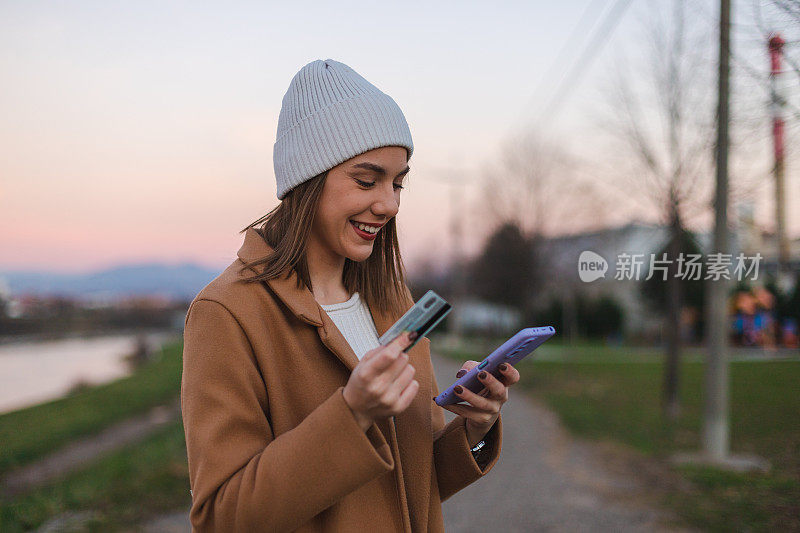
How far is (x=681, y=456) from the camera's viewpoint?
7250mm

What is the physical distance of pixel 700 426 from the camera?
29.3 ft

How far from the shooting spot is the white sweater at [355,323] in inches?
69.9

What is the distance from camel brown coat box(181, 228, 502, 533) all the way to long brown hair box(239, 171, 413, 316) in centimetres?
4

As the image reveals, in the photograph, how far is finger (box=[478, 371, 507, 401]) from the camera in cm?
161

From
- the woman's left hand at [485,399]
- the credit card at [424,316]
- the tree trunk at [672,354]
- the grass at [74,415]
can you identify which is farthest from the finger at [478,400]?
the grass at [74,415]

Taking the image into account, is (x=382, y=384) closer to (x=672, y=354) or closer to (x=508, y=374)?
(x=508, y=374)

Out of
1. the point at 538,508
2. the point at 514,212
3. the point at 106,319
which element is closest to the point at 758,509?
the point at 538,508

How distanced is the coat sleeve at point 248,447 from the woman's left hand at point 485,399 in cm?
34

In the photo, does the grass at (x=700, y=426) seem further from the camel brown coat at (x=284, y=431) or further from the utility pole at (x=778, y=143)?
the camel brown coat at (x=284, y=431)

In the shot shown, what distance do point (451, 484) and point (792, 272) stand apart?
240 inches

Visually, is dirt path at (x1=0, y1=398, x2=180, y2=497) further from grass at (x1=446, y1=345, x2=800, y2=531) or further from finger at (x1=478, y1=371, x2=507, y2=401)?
finger at (x1=478, y1=371, x2=507, y2=401)

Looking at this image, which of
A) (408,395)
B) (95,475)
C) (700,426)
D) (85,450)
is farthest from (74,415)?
(408,395)

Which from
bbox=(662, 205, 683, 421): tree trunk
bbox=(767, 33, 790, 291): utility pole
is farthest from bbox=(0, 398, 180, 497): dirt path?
bbox=(662, 205, 683, 421): tree trunk

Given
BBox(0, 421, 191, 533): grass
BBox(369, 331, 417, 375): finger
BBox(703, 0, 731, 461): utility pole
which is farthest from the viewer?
BBox(703, 0, 731, 461): utility pole
